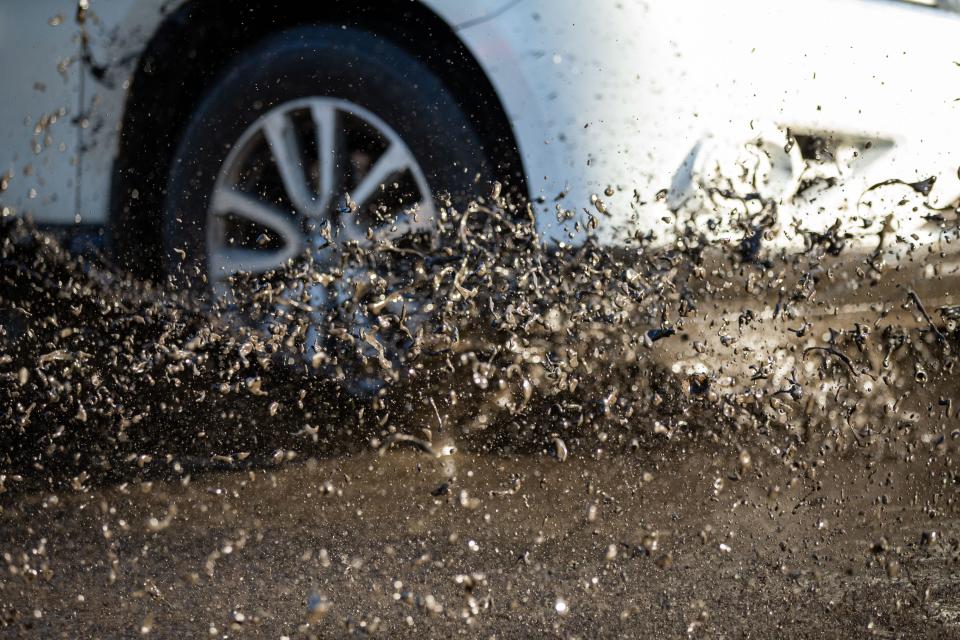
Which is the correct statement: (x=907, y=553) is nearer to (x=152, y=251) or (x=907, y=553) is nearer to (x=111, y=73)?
(x=152, y=251)

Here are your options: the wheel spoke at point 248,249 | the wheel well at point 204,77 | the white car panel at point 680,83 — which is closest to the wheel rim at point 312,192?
the wheel spoke at point 248,249

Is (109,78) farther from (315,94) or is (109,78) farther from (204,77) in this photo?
(315,94)

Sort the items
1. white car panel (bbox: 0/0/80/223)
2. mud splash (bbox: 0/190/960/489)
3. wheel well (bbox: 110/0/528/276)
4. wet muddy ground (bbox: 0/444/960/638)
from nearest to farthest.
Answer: wet muddy ground (bbox: 0/444/960/638), white car panel (bbox: 0/0/80/223), wheel well (bbox: 110/0/528/276), mud splash (bbox: 0/190/960/489)

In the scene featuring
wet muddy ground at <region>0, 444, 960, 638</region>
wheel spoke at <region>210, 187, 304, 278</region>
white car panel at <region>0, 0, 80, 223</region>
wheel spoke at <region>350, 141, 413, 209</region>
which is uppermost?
white car panel at <region>0, 0, 80, 223</region>

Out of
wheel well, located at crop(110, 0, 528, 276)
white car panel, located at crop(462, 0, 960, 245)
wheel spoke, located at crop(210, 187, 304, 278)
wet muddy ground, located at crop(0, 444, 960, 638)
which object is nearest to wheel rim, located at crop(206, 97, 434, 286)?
wheel spoke, located at crop(210, 187, 304, 278)

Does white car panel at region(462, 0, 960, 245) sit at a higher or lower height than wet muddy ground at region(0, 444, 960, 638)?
higher

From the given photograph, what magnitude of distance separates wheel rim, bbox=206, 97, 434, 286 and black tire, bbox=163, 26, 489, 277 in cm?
2

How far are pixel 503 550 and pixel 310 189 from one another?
0.79 meters

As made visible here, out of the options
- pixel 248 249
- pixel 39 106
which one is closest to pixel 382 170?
pixel 248 249

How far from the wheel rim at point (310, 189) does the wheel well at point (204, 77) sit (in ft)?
0.41

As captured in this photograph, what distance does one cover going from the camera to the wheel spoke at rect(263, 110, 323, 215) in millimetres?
2180

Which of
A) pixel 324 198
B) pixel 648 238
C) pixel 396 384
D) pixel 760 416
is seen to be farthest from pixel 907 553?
pixel 324 198

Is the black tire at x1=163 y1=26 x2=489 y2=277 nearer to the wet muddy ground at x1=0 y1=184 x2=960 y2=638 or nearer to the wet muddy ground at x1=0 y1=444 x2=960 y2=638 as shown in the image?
the wet muddy ground at x1=0 y1=184 x2=960 y2=638

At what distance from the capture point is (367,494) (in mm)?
2268
